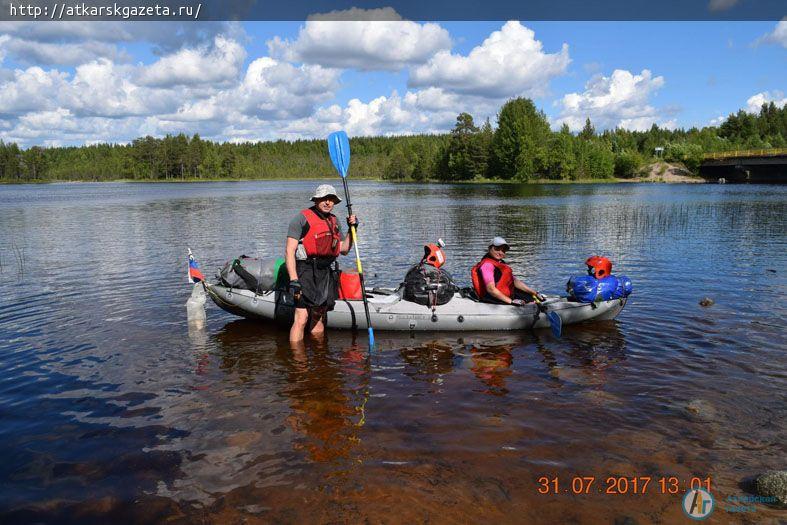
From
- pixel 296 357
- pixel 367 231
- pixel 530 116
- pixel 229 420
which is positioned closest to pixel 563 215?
pixel 367 231

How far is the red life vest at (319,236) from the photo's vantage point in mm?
8914

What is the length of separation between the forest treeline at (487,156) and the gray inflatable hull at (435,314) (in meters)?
89.5

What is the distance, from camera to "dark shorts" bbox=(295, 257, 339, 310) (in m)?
9.10

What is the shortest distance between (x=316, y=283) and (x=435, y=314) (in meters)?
2.50

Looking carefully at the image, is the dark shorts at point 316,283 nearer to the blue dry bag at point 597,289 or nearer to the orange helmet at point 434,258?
the orange helmet at point 434,258

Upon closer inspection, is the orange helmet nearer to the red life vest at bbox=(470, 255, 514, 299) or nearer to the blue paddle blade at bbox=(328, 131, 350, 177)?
the red life vest at bbox=(470, 255, 514, 299)

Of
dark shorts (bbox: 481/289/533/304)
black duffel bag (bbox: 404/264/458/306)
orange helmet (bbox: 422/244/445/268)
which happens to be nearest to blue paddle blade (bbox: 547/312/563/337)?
dark shorts (bbox: 481/289/533/304)

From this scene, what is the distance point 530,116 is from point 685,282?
92.4m

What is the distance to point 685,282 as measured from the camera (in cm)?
1477

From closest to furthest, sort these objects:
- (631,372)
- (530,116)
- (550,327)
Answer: (631,372), (550,327), (530,116)

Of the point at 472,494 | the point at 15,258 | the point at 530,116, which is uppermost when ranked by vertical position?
the point at 530,116

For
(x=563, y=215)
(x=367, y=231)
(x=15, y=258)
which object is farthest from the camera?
(x=563, y=215)

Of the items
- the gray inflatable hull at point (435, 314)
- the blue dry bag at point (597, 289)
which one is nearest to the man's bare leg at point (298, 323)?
the gray inflatable hull at point (435, 314)

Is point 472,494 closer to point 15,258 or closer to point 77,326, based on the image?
point 77,326
